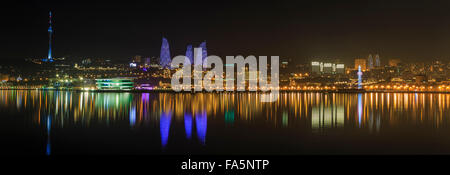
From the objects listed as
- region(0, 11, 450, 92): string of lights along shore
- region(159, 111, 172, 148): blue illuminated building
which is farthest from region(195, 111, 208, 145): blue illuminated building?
region(0, 11, 450, 92): string of lights along shore

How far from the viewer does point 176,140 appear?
6453 mm

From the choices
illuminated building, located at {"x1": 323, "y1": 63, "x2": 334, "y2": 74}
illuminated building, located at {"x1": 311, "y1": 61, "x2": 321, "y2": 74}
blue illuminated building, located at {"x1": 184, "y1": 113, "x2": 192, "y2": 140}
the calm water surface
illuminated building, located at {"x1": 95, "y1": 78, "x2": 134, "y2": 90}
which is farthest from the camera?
illuminated building, located at {"x1": 323, "y1": 63, "x2": 334, "y2": 74}

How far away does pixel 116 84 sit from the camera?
34.8m

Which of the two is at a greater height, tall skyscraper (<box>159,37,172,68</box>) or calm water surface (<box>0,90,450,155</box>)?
tall skyscraper (<box>159,37,172,68</box>)

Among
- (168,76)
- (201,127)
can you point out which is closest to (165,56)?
(168,76)

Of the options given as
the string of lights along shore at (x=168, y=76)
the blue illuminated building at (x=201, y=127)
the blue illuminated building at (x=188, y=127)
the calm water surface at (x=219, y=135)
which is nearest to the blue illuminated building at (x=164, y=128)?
the calm water surface at (x=219, y=135)

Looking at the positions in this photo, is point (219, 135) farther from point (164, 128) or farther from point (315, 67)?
point (315, 67)

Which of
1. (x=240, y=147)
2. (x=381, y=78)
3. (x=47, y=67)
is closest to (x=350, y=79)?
(x=381, y=78)

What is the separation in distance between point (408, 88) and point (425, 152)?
3366 cm

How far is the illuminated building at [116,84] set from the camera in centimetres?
3456

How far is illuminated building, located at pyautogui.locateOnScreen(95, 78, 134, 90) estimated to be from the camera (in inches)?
1361

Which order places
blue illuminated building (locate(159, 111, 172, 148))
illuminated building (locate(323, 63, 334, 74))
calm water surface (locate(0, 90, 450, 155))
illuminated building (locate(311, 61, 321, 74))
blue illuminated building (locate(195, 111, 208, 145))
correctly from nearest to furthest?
calm water surface (locate(0, 90, 450, 155))
blue illuminated building (locate(159, 111, 172, 148))
blue illuminated building (locate(195, 111, 208, 145))
illuminated building (locate(311, 61, 321, 74))
illuminated building (locate(323, 63, 334, 74))

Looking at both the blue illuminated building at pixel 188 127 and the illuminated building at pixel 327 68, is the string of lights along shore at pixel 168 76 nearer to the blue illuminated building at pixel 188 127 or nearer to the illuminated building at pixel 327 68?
the illuminated building at pixel 327 68

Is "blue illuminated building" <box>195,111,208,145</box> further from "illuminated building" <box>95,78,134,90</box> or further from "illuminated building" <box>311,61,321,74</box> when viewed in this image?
"illuminated building" <box>311,61,321,74</box>
